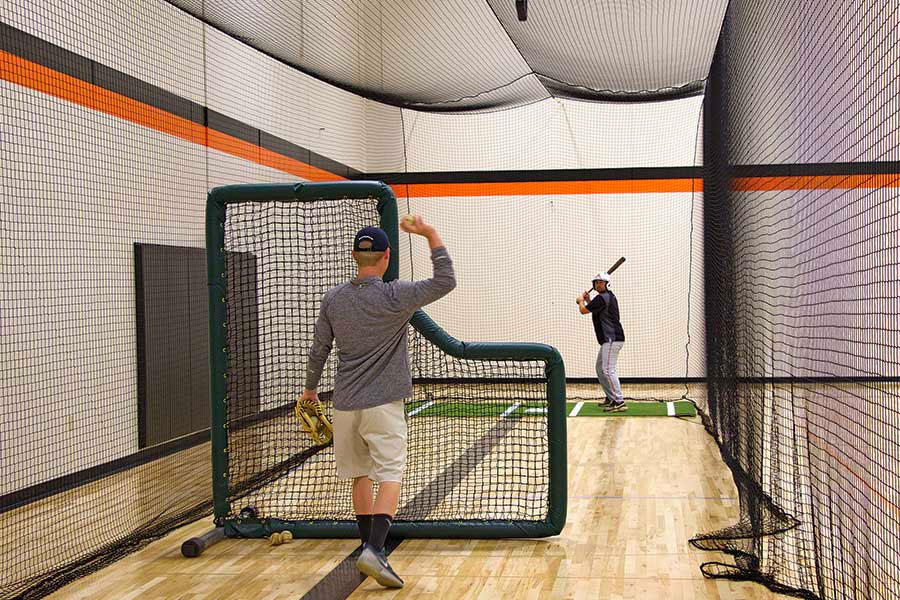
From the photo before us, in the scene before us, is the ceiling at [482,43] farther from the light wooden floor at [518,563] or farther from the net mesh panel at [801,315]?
the light wooden floor at [518,563]

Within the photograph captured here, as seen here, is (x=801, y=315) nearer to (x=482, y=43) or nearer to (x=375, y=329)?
(x=375, y=329)

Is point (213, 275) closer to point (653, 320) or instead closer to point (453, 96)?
point (453, 96)

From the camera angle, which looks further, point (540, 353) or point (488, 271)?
point (488, 271)

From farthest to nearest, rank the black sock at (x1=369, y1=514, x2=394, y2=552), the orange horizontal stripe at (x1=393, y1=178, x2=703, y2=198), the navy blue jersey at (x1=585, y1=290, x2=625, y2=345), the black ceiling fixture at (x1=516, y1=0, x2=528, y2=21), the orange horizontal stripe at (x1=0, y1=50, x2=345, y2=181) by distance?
1. the orange horizontal stripe at (x1=393, y1=178, x2=703, y2=198)
2. the navy blue jersey at (x1=585, y1=290, x2=625, y2=345)
3. the black ceiling fixture at (x1=516, y1=0, x2=528, y2=21)
4. the orange horizontal stripe at (x1=0, y1=50, x2=345, y2=181)
5. the black sock at (x1=369, y1=514, x2=394, y2=552)

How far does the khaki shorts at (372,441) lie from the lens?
414 cm

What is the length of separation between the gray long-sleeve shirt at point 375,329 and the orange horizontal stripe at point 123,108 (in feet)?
10.4

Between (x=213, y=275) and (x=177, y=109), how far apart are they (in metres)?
3.41

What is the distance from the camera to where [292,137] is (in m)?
10.5

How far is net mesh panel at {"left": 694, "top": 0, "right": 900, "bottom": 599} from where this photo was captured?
407 cm

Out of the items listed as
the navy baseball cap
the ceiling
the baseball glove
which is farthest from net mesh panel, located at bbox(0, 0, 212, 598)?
the navy baseball cap

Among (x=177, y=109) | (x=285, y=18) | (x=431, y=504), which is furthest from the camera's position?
(x=177, y=109)

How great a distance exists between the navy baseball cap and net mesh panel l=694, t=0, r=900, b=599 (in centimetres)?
192

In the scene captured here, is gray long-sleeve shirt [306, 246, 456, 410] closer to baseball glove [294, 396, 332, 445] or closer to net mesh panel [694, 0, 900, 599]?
baseball glove [294, 396, 332, 445]

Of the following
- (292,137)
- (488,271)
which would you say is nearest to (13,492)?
(292,137)
